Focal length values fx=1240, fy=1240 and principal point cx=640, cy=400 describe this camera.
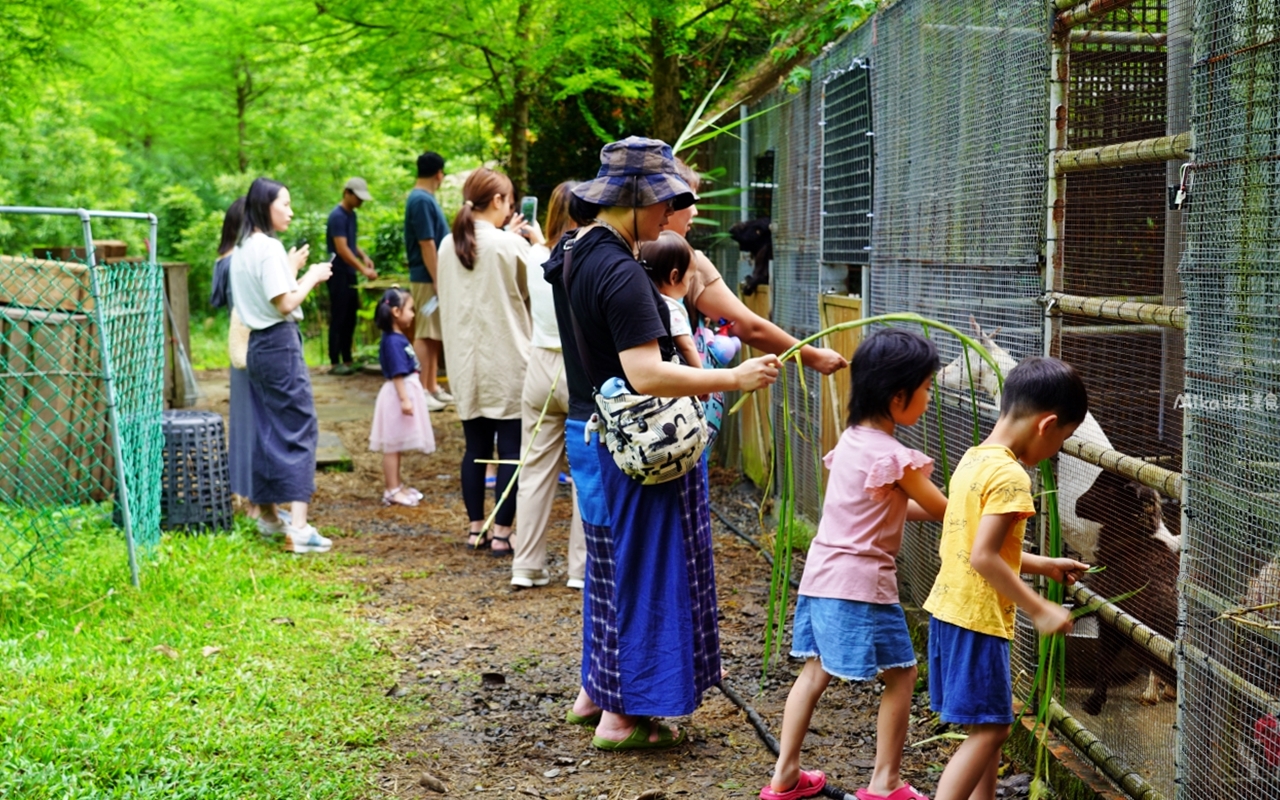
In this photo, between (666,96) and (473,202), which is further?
(666,96)

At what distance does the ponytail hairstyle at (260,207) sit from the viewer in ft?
22.1

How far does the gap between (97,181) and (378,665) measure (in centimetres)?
1704

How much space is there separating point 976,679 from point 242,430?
200 inches

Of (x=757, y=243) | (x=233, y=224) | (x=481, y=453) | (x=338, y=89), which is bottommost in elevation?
(x=481, y=453)

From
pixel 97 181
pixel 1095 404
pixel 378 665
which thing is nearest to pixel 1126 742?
pixel 1095 404

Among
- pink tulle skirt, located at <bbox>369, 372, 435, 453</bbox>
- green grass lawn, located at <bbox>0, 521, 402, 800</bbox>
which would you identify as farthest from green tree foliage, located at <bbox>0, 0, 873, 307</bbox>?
green grass lawn, located at <bbox>0, 521, 402, 800</bbox>

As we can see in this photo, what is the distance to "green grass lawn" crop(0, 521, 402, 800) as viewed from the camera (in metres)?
3.88

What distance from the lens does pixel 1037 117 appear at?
147 inches

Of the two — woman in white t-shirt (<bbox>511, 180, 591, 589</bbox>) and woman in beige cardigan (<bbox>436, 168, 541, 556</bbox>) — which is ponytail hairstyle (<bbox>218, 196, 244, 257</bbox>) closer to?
woman in beige cardigan (<bbox>436, 168, 541, 556</bbox>)

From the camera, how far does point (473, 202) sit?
6793 millimetres

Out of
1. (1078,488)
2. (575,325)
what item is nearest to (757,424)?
(575,325)

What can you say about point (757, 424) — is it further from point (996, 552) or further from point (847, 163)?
point (996, 552)

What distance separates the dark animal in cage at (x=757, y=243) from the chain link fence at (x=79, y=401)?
11.3ft

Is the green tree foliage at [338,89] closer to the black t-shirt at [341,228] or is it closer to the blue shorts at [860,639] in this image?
the black t-shirt at [341,228]
